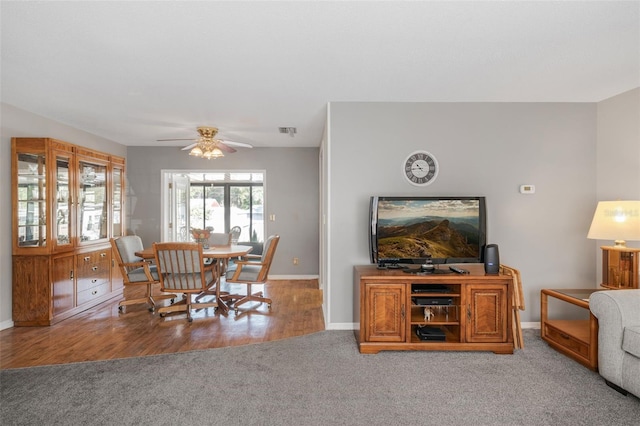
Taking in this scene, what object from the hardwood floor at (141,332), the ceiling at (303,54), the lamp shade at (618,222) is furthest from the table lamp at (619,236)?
the hardwood floor at (141,332)

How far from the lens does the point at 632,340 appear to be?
7.68ft

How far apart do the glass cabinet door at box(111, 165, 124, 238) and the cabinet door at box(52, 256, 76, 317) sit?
1102mm

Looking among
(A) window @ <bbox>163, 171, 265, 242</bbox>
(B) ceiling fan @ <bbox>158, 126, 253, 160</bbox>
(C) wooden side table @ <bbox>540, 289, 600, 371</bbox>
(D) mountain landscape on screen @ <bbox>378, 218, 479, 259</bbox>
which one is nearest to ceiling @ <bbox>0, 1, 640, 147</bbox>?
(B) ceiling fan @ <bbox>158, 126, 253, 160</bbox>

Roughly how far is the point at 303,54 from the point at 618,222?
2.94 meters

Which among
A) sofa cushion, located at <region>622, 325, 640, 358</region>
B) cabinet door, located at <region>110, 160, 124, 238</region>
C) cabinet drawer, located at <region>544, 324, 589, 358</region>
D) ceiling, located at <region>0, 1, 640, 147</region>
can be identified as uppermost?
ceiling, located at <region>0, 1, 640, 147</region>

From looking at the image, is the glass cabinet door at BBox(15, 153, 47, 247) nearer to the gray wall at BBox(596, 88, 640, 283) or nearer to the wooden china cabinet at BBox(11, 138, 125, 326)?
the wooden china cabinet at BBox(11, 138, 125, 326)

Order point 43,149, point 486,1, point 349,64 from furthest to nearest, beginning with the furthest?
point 43,149 < point 349,64 < point 486,1

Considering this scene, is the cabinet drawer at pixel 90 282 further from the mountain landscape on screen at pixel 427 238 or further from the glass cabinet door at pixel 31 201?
the mountain landscape on screen at pixel 427 238

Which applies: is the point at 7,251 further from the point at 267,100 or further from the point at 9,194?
the point at 267,100

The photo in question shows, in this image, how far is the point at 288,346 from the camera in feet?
10.7

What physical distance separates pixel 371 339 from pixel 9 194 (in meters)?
4.05

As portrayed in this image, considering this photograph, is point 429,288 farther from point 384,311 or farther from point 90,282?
point 90,282

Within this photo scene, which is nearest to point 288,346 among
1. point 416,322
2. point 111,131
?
point 416,322

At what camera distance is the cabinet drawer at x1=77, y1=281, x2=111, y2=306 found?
14.4ft
